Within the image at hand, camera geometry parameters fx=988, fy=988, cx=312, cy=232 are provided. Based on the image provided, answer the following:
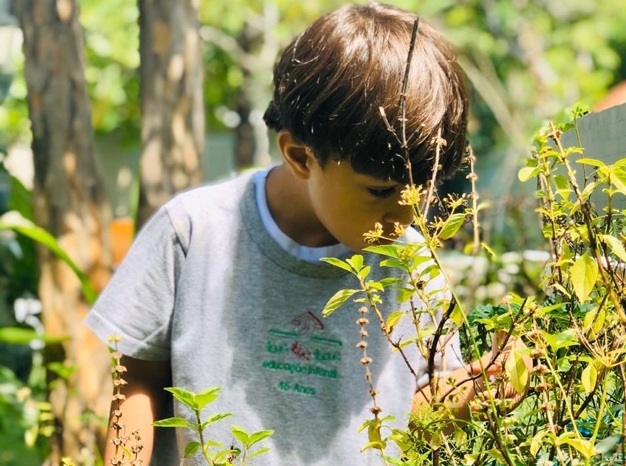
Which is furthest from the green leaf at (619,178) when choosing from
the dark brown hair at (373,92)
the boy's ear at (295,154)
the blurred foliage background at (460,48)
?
the blurred foliage background at (460,48)

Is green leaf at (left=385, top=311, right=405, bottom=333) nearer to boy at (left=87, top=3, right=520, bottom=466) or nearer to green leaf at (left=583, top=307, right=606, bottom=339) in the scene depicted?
green leaf at (left=583, top=307, right=606, bottom=339)

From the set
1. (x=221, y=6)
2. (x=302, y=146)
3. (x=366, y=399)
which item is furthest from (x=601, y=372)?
(x=221, y=6)

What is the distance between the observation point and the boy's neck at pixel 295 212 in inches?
77.6

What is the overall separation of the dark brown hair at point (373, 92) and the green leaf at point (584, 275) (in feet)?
1.71

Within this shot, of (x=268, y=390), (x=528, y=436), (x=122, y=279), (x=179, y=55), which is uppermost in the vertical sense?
(x=179, y=55)

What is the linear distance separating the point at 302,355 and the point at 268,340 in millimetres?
74

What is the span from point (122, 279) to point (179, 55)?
2.26 metres

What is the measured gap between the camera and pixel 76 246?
3.84 m

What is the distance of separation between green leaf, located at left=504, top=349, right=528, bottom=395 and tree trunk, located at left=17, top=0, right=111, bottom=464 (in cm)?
296

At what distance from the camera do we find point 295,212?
1994 mm

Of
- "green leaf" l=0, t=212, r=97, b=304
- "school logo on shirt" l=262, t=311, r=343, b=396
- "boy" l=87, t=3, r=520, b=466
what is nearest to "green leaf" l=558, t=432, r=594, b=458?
"boy" l=87, t=3, r=520, b=466

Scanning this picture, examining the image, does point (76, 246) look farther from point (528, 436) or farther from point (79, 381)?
point (528, 436)

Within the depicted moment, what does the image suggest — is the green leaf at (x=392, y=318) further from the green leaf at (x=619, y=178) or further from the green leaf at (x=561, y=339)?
the green leaf at (x=619, y=178)

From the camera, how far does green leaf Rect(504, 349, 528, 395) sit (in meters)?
1.00
